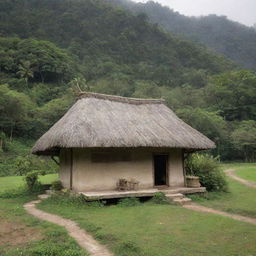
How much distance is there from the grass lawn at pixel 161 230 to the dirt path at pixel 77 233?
0.20 m

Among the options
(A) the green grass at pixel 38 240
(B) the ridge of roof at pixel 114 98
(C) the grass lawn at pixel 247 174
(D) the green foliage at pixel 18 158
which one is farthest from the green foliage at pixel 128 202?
(D) the green foliage at pixel 18 158

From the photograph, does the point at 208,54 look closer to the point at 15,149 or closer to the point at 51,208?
the point at 15,149

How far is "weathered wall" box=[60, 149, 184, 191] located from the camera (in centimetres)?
1291

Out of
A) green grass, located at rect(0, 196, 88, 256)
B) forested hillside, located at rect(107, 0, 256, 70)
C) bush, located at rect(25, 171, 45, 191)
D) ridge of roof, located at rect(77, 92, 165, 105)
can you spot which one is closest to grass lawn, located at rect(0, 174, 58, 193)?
bush, located at rect(25, 171, 45, 191)

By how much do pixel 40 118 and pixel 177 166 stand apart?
2960 centimetres

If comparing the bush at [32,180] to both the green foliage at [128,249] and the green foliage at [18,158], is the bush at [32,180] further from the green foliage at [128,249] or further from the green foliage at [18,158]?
the green foliage at [128,249]

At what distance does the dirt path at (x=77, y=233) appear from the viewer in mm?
6875

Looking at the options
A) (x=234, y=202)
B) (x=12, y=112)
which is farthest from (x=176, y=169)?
(x=12, y=112)

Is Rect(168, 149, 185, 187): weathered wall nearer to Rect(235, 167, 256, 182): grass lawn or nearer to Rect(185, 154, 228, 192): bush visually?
Rect(185, 154, 228, 192): bush

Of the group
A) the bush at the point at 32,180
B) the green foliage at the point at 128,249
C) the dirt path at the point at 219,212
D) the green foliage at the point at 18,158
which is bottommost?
the green foliage at the point at 128,249

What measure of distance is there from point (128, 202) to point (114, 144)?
2.20 m

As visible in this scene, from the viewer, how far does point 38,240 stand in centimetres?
757

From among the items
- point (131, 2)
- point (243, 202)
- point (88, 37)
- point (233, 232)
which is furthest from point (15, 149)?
point (131, 2)

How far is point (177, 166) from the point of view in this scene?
15.2 meters
